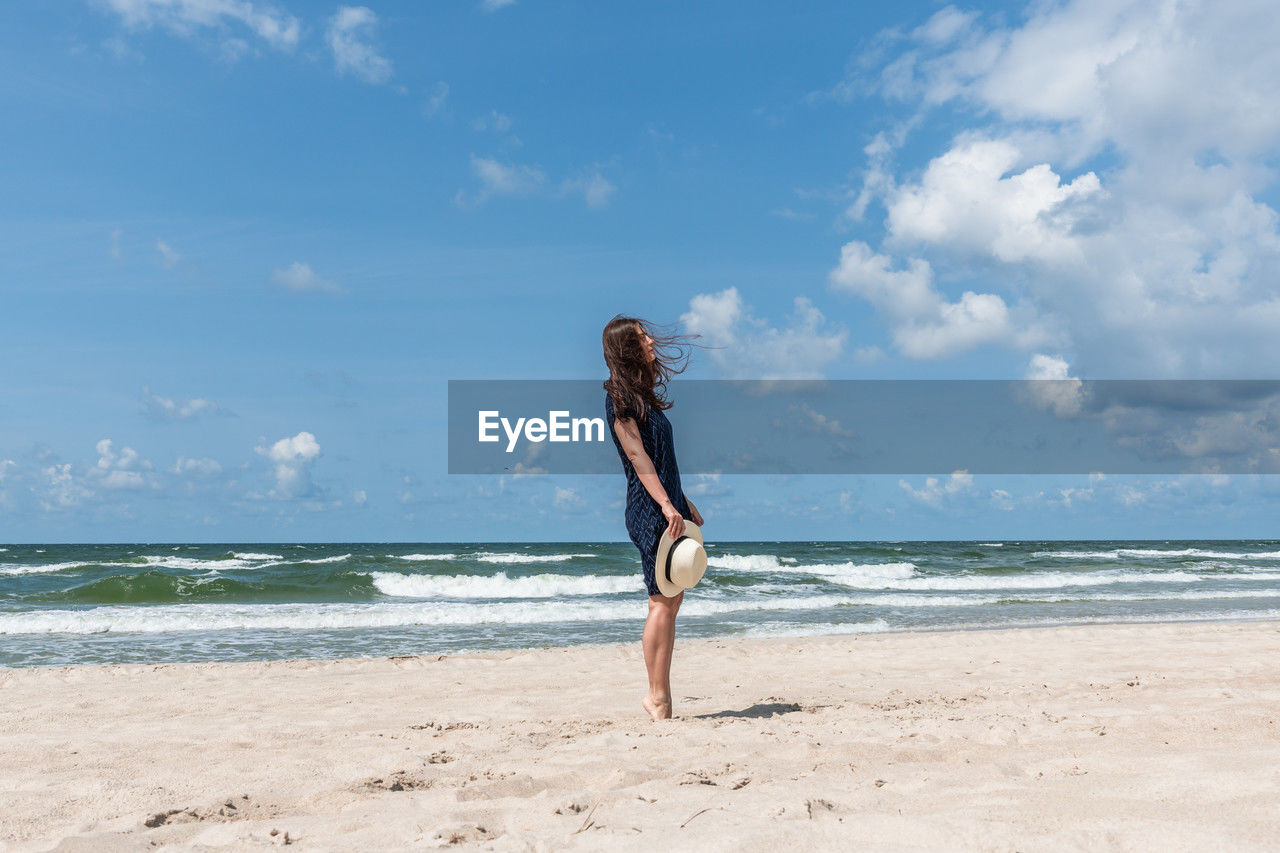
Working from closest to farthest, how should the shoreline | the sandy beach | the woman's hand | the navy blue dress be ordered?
1. the sandy beach
2. the woman's hand
3. the navy blue dress
4. the shoreline

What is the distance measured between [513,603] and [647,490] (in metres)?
12.0

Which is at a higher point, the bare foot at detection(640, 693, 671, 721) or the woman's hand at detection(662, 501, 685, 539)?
the woman's hand at detection(662, 501, 685, 539)

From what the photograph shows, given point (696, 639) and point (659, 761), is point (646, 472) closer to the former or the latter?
point (659, 761)

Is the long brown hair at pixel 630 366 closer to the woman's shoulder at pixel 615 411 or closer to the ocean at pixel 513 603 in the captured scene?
the woman's shoulder at pixel 615 411

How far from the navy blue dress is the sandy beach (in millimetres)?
839

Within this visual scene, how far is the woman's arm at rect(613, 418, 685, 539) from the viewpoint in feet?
13.0

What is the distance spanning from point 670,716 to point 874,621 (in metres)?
8.55

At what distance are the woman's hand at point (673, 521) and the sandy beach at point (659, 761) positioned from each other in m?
0.90

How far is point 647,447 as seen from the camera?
412cm

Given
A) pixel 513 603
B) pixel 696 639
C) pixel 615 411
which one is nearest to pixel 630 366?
pixel 615 411

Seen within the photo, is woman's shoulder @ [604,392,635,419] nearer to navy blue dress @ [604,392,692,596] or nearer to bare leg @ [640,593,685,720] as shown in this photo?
navy blue dress @ [604,392,692,596]

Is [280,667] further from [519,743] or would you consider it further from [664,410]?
[664,410]

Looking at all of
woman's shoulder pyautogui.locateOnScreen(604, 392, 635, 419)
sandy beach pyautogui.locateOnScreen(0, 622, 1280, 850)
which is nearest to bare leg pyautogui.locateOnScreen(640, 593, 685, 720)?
sandy beach pyautogui.locateOnScreen(0, 622, 1280, 850)

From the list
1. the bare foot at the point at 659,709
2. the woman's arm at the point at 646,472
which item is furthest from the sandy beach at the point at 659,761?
the woman's arm at the point at 646,472
